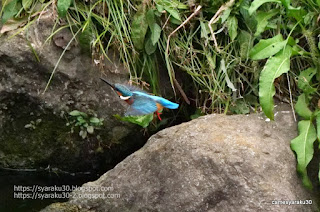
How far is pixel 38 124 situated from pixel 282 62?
1608mm

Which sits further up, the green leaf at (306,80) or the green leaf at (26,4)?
the green leaf at (26,4)

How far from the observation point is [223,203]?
241 centimetres

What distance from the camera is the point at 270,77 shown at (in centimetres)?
269

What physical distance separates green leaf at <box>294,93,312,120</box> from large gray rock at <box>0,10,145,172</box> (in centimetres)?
108

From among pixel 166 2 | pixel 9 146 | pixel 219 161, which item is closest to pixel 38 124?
pixel 9 146

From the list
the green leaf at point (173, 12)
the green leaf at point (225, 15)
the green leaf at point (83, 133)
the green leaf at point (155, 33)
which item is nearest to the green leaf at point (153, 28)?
the green leaf at point (155, 33)

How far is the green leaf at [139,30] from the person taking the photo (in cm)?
314

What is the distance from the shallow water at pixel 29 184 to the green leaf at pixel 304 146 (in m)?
1.33

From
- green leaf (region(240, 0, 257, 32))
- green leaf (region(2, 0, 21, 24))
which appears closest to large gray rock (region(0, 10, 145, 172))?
green leaf (region(2, 0, 21, 24))

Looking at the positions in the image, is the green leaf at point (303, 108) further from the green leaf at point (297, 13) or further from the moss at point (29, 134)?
the moss at point (29, 134)

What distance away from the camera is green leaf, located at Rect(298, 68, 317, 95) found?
9.24 feet

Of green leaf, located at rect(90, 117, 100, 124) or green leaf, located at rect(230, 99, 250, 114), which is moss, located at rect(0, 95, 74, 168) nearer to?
green leaf, located at rect(90, 117, 100, 124)

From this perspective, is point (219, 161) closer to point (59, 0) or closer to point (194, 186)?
point (194, 186)

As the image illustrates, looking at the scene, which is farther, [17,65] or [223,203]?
[17,65]
